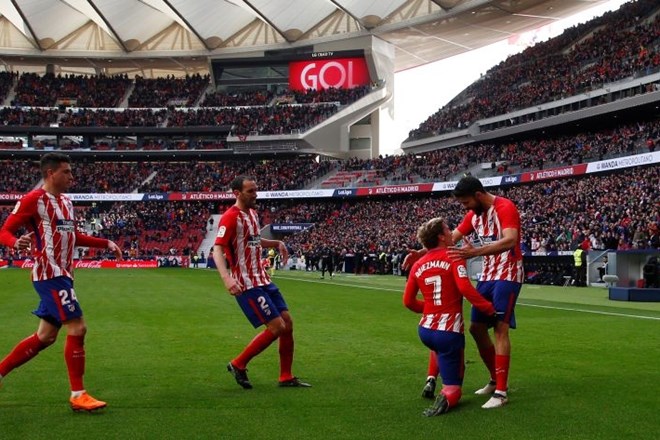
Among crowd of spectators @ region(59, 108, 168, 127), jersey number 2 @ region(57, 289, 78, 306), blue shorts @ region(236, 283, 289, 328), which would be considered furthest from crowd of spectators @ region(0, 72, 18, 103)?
jersey number 2 @ region(57, 289, 78, 306)

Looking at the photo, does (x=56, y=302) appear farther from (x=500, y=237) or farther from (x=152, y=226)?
(x=152, y=226)

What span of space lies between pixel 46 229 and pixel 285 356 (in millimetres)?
2748

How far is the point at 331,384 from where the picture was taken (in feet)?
25.7

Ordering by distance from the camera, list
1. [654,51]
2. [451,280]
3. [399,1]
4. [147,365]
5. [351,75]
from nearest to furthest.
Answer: [451,280], [147,365], [654,51], [399,1], [351,75]

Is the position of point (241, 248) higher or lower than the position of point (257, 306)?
higher

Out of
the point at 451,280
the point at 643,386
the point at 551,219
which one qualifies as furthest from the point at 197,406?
the point at 551,219

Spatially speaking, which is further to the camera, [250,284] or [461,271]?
[250,284]

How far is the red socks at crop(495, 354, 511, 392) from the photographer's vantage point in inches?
265

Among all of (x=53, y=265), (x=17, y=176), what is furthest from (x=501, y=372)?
(x=17, y=176)

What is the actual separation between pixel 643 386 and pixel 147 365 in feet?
18.7

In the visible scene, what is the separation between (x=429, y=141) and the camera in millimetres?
65938

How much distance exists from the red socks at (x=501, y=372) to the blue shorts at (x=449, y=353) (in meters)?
0.41

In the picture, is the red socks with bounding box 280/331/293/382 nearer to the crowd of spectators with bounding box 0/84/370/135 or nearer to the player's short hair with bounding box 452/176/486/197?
the player's short hair with bounding box 452/176/486/197

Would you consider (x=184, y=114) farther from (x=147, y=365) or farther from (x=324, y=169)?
(x=147, y=365)
